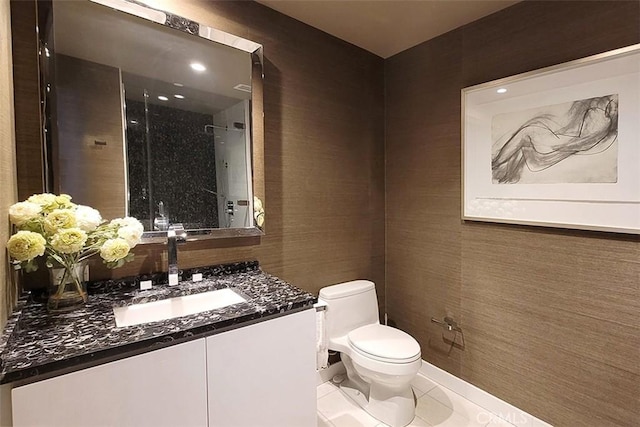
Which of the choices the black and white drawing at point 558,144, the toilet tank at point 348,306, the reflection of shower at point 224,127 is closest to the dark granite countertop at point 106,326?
the toilet tank at point 348,306

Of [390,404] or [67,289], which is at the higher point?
[67,289]

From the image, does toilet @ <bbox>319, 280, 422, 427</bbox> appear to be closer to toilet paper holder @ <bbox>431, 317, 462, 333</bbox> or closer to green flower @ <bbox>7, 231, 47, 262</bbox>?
toilet paper holder @ <bbox>431, 317, 462, 333</bbox>

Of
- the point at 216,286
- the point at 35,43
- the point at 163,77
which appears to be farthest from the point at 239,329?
the point at 35,43

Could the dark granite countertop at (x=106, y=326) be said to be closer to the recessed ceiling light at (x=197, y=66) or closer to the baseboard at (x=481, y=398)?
the recessed ceiling light at (x=197, y=66)

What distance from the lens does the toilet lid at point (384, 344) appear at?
5.60 feet

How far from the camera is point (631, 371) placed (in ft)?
4.77

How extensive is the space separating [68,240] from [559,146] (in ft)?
7.17

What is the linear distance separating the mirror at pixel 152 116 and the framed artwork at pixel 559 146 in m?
1.33

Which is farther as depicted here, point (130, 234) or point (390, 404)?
point (390, 404)

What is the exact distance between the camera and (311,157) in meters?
2.08

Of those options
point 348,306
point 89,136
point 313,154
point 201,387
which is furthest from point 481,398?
point 89,136

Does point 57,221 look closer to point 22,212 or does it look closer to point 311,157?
point 22,212

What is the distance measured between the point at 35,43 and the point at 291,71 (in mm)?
1209

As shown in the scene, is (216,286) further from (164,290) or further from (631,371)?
(631,371)
